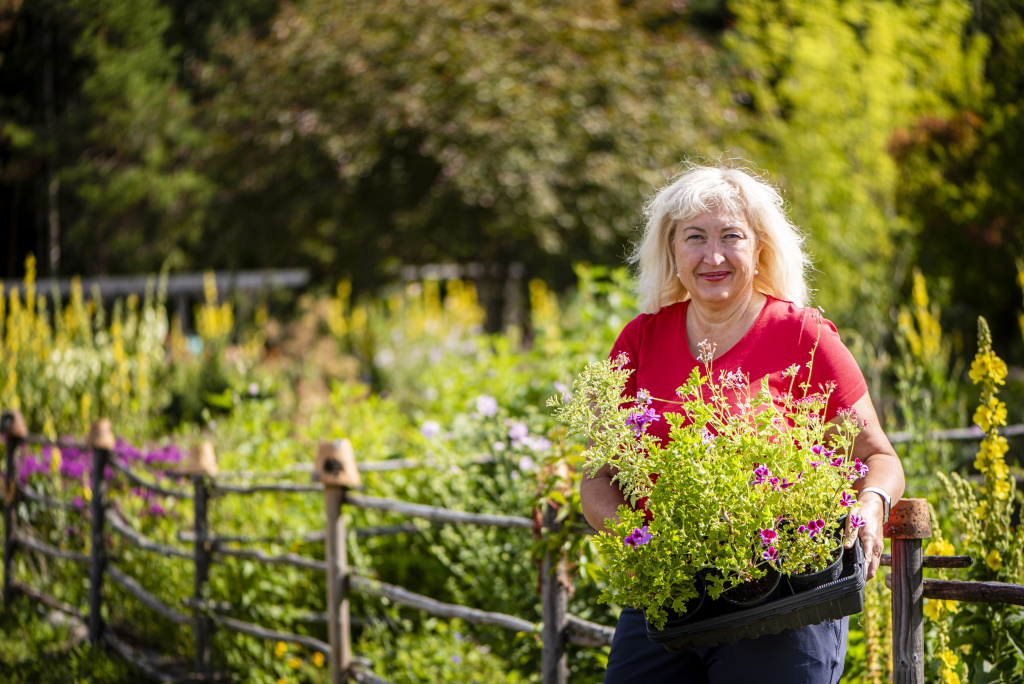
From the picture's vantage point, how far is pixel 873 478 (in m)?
1.62

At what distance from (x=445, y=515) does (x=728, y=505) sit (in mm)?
1733

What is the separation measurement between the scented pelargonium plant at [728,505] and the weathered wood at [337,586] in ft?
6.44

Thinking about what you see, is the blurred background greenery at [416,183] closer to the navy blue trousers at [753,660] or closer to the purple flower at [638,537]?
the navy blue trousers at [753,660]

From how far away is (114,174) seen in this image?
41.6 ft

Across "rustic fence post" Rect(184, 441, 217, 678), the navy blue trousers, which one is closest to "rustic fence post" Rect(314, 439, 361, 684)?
"rustic fence post" Rect(184, 441, 217, 678)

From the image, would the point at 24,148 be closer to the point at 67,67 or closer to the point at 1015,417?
the point at 67,67

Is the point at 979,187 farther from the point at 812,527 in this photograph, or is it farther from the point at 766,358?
the point at 812,527

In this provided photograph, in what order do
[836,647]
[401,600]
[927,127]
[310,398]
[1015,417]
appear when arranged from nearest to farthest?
1. [836,647]
2. [401,600]
3. [1015,417]
4. [310,398]
5. [927,127]

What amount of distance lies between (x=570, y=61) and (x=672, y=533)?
8835mm

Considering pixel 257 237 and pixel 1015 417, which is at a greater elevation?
pixel 257 237

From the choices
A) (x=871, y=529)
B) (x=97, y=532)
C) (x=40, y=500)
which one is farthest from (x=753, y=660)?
(x=40, y=500)

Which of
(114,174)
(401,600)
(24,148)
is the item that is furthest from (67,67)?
(401,600)

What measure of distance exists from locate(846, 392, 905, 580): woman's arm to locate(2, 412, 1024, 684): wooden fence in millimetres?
150

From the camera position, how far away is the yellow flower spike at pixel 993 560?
2.20 metres
